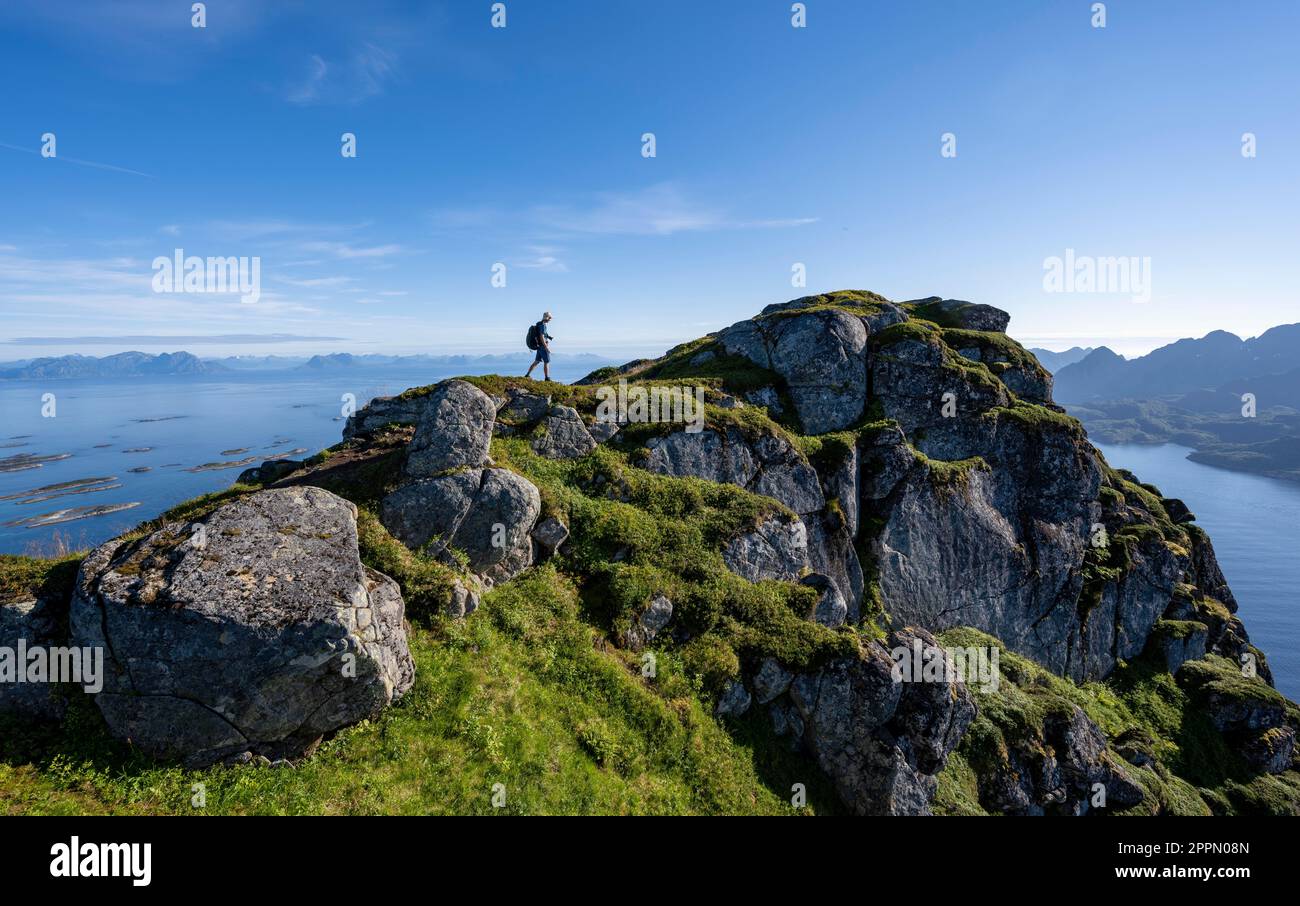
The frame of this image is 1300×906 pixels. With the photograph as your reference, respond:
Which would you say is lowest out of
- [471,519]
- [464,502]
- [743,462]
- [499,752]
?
[499,752]

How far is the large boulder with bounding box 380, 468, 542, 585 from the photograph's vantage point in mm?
17844

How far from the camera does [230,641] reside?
11.7 metres

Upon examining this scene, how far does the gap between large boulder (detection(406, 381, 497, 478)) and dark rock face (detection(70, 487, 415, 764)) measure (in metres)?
5.81

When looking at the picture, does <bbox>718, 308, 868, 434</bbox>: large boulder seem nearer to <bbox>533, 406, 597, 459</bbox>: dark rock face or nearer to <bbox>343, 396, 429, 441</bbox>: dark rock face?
<bbox>533, 406, 597, 459</bbox>: dark rock face

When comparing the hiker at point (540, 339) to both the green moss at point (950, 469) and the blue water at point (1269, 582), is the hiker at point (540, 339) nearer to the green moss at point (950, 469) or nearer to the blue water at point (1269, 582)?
the green moss at point (950, 469)

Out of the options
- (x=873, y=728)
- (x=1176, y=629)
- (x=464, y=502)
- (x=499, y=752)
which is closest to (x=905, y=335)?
(x=1176, y=629)

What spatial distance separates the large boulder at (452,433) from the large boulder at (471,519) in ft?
1.97

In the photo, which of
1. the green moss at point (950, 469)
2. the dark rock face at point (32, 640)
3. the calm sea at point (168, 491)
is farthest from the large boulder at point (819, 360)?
the calm sea at point (168, 491)

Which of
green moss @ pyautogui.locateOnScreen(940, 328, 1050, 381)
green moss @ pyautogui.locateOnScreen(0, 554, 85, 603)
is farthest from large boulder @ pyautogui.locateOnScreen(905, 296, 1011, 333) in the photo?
green moss @ pyautogui.locateOnScreen(0, 554, 85, 603)

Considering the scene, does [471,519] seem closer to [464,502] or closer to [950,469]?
[464,502]

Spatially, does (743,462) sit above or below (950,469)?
above

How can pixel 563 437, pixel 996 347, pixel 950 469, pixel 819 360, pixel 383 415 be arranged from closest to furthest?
pixel 383 415 < pixel 563 437 < pixel 950 469 < pixel 819 360 < pixel 996 347

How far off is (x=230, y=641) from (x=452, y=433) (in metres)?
9.81
